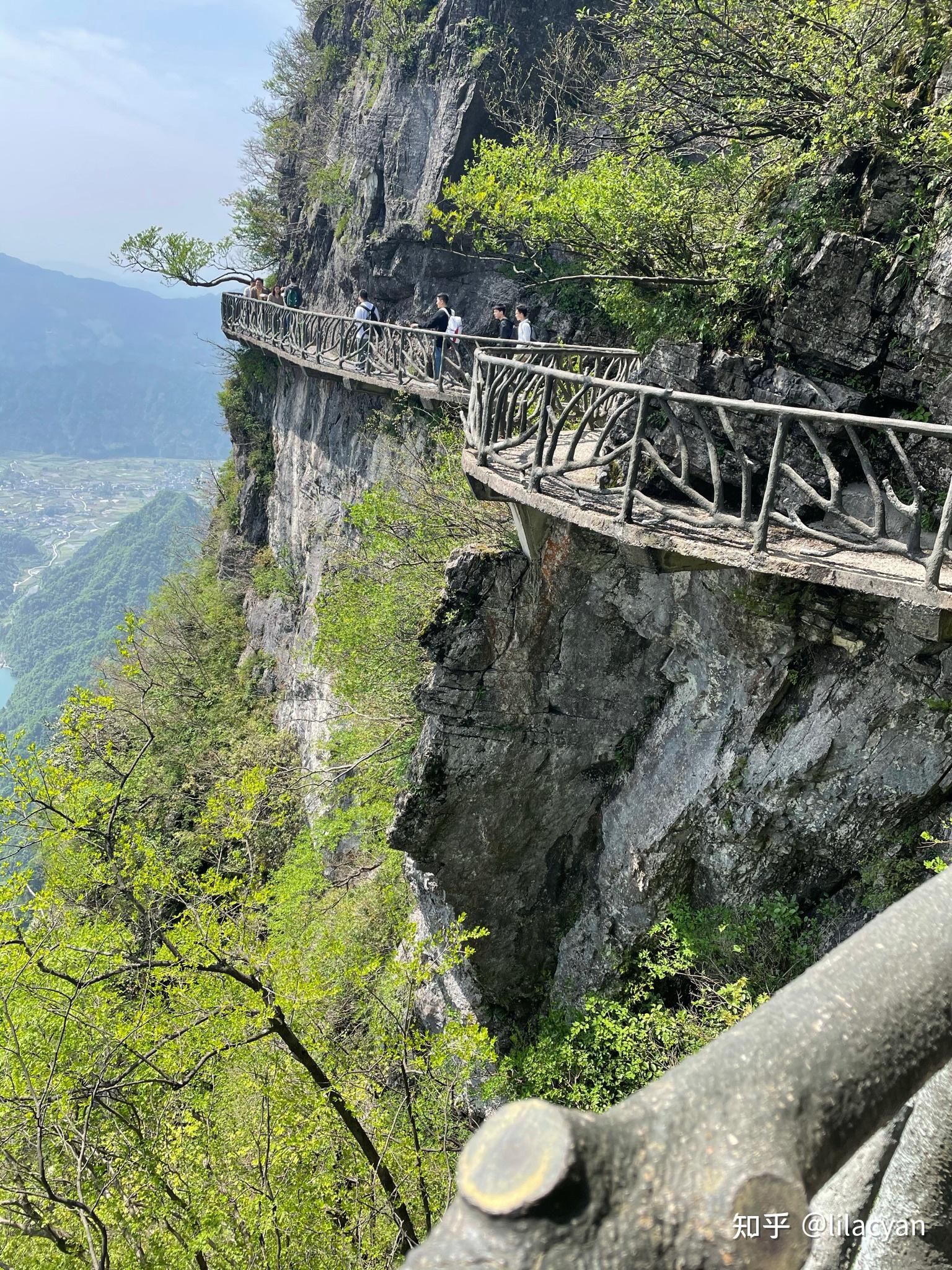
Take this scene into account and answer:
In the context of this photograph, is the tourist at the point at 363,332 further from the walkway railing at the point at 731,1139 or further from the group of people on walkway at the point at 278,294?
the walkway railing at the point at 731,1139

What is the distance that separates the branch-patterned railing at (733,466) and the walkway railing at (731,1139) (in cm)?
350

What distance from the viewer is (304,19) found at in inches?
1031

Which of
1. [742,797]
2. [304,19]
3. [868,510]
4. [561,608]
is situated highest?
[304,19]

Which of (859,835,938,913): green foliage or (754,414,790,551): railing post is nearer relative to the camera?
(754,414,790,551): railing post

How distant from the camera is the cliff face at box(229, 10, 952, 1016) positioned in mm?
6230

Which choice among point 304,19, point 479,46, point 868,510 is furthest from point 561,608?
point 304,19

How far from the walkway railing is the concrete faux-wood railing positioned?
11.6ft

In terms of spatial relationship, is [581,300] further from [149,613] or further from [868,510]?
[149,613]

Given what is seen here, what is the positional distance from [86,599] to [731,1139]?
149m

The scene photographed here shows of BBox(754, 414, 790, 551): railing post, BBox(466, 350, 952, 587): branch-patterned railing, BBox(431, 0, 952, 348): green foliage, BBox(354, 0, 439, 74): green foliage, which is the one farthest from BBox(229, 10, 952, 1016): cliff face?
BBox(354, 0, 439, 74): green foliage

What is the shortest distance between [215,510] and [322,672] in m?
20.7

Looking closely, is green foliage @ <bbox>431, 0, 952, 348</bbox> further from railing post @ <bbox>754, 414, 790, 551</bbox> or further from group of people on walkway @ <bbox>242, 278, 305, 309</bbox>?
group of people on walkway @ <bbox>242, 278, 305, 309</bbox>

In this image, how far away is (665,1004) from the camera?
344 inches

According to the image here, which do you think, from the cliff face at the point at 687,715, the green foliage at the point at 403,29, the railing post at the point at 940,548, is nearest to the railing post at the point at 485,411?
the cliff face at the point at 687,715
